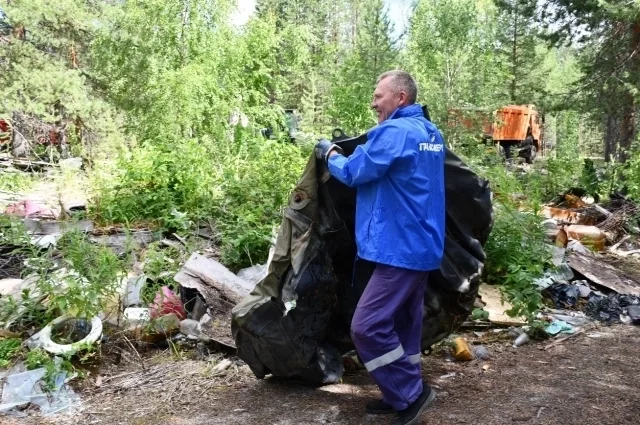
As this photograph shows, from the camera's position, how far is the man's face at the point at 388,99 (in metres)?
3.04

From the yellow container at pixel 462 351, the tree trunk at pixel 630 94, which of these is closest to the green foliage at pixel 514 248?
the yellow container at pixel 462 351

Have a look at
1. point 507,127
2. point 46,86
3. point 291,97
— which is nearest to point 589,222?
point 46,86

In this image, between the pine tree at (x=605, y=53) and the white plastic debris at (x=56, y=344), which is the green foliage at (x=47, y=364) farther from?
the pine tree at (x=605, y=53)

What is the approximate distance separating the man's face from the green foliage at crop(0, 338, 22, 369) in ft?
10.4

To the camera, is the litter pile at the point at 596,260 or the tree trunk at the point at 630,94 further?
the tree trunk at the point at 630,94

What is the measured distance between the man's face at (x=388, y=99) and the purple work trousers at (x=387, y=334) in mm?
811

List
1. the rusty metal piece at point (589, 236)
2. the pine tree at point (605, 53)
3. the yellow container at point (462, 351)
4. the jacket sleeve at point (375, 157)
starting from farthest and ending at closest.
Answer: the pine tree at point (605, 53), the rusty metal piece at point (589, 236), the yellow container at point (462, 351), the jacket sleeve at point (375, 157)

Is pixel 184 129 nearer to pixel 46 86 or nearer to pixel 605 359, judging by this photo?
pixel 46 86

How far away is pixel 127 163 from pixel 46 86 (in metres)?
8.52

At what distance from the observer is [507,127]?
24359 mm

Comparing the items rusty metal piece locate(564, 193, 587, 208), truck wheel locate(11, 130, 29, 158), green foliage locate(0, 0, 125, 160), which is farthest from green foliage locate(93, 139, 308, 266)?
truck wheel locate(11, 130, 29, 158)

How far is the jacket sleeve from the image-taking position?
282 centimetres

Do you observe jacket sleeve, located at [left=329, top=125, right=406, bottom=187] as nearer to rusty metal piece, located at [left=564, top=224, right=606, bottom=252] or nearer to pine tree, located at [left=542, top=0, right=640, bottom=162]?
rusty metal piece, located at [left=564, top=224, right=606, bottom=252]

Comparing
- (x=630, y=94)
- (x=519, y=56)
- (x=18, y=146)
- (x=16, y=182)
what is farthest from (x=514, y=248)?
(x=519, y=56)
